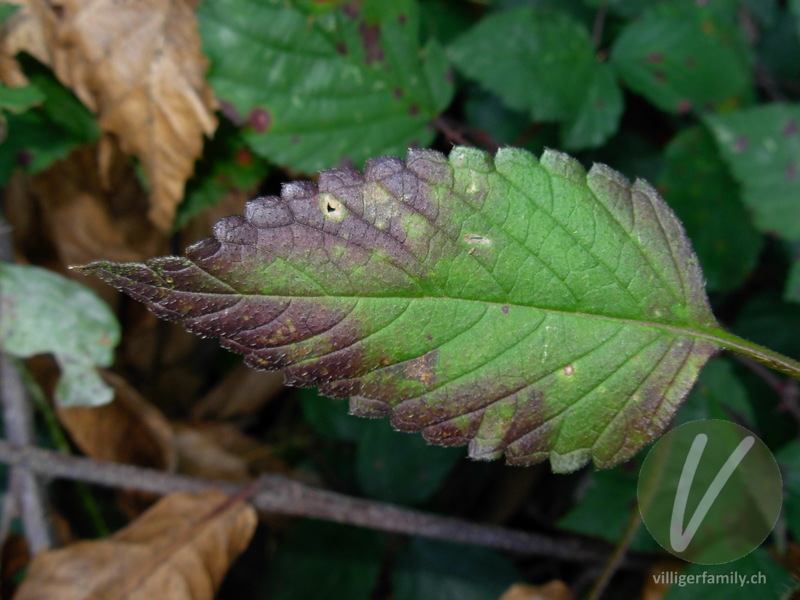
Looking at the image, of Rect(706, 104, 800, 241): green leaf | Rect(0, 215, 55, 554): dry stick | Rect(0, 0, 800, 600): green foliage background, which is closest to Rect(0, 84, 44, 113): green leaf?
Rect(0, 0, 800, 600): green foliage background

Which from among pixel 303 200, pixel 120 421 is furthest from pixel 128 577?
pixel 303 200

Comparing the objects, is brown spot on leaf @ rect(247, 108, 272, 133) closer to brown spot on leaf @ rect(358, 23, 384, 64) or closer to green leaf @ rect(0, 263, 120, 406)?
brown spot on leaf @ rect(358, 23, 384, 64)

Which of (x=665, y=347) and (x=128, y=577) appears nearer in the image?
(x=665, y=347)

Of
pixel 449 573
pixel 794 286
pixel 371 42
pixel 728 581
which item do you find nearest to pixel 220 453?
pixel 449 573

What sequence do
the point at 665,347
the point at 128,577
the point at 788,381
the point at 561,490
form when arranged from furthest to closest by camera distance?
1. the point at 561,490
2. the point at 788,381
3. the point at 128,577
4. the point at 665,347

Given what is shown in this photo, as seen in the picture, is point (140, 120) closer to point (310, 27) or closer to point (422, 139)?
point (310, 27)
